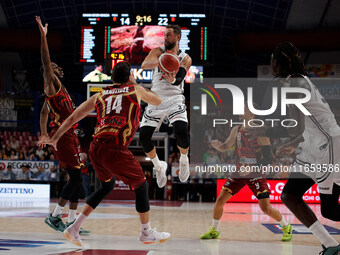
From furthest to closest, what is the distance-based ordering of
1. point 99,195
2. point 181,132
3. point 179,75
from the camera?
point 181,132, point 179,75, point 99,195

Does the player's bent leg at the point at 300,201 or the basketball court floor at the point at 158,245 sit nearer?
the player's bent leg at the point at 300,201

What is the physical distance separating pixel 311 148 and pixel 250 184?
2.47m

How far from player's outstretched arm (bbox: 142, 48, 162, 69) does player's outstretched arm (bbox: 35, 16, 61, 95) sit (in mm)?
1314

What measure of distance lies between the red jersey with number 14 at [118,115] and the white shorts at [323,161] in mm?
1843

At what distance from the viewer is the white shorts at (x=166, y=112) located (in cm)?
618

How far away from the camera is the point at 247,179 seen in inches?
259

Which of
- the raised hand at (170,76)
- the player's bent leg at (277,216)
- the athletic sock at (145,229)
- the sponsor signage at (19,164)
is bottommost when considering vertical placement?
the sponsor signage at (19,164)

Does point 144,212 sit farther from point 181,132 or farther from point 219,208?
point 219,208

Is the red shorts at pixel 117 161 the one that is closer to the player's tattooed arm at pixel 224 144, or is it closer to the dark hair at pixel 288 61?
the dark hair at pixel 288 61

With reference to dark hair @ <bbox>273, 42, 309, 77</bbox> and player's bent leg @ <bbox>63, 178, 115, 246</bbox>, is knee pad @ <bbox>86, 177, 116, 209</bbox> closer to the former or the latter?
player's bent leg @ <bbox>63, 178, 115, 246</bbox>

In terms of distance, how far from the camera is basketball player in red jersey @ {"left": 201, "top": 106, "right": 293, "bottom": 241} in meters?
6.43

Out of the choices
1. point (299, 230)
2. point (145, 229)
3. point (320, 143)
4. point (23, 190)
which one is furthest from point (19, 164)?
point (320, 143)

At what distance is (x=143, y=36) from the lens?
57.6 ft

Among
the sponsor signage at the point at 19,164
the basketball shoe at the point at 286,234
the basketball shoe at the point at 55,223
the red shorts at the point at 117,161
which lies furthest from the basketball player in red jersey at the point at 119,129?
the sponsor signage at the point at 19,164
